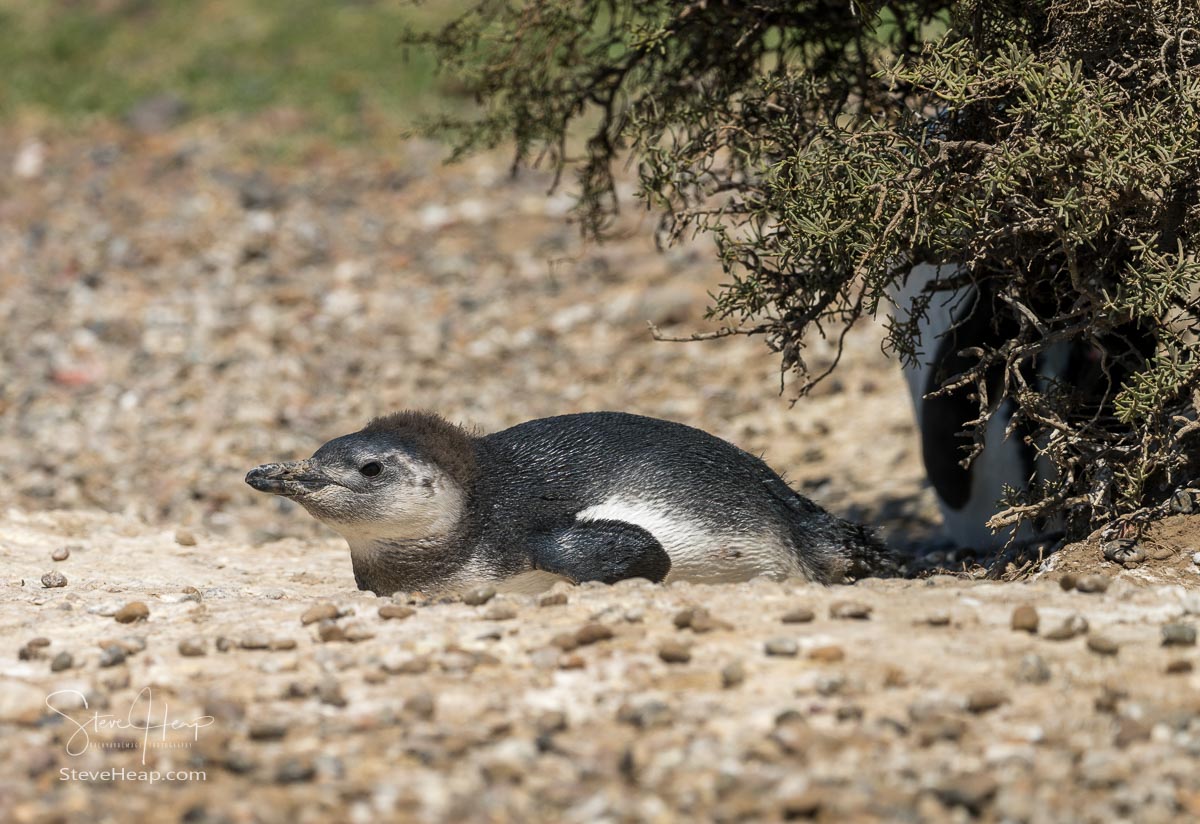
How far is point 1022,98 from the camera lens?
459 centimetres

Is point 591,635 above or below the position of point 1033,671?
above

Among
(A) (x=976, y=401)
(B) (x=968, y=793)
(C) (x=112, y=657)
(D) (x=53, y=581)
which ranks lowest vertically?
(B) (x=968, y=793)

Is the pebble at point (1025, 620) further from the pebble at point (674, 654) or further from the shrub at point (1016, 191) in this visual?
the shrub at point (1016, 191)

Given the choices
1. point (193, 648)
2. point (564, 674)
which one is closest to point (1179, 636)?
point (564, 674)

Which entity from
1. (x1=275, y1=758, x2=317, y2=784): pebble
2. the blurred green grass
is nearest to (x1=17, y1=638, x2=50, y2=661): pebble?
(x1=275, y1=758, x2=317, y2=784): pebble

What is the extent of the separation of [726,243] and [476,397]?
14.5 feet

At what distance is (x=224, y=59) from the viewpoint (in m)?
14.9

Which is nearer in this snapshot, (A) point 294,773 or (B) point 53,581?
(A) point 294,773

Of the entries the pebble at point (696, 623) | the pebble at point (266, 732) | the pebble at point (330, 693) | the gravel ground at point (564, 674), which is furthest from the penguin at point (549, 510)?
the pebble at point (266, 732)

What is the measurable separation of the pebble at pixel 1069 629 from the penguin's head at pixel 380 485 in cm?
193

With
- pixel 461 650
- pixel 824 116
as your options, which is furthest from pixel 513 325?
pixel 461 650

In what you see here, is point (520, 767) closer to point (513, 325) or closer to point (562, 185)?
point (513, 325)

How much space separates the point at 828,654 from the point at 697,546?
114 cm
